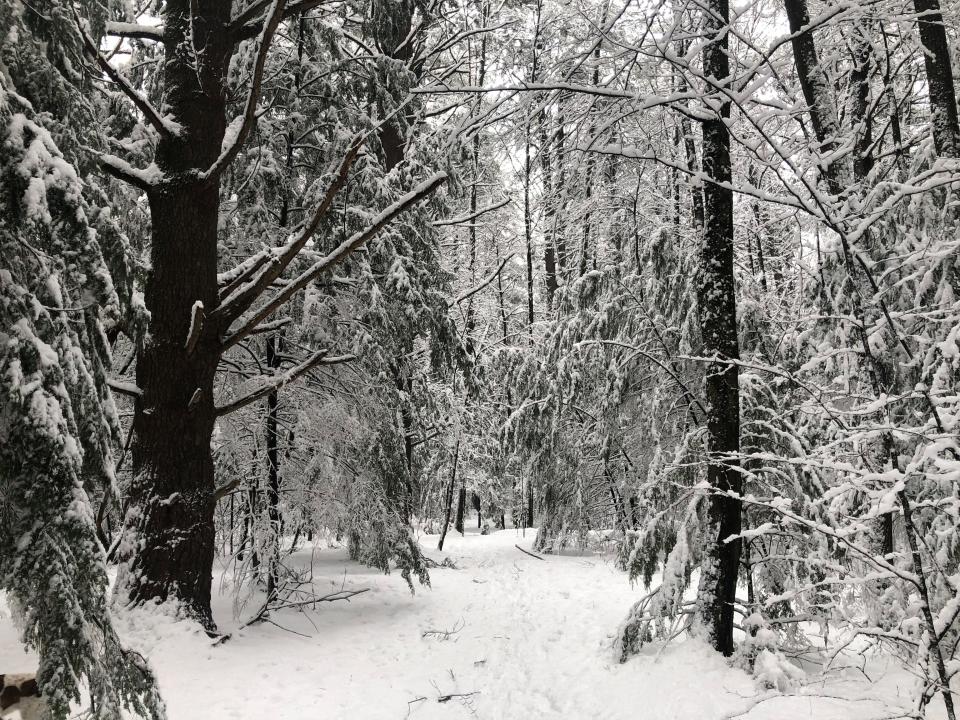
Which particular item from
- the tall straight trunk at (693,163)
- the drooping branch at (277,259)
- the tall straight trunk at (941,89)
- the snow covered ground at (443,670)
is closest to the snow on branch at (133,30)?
the drooping branch at (277,259)

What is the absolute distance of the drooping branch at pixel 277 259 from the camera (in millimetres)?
3629

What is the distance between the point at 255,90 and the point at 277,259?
109 cm

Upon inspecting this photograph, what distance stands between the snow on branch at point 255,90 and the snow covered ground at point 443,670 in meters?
3.46

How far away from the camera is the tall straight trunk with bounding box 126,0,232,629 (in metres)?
4.70

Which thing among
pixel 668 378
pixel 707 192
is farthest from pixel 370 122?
pixel 668 378

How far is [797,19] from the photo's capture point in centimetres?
502

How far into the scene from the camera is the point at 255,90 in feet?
12.6

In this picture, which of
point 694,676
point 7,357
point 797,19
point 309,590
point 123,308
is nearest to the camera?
point 7,357

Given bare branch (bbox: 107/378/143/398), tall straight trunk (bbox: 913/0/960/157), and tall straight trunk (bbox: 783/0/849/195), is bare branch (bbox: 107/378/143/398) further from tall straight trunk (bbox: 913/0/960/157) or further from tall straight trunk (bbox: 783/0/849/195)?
tall straight trunk (bbox: 913/0/960/157)

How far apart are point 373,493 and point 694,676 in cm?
400

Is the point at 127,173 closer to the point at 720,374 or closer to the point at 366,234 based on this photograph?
the point at 366,234

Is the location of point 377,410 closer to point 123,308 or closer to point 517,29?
point 123,308

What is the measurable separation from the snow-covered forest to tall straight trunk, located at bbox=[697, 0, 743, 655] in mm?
34

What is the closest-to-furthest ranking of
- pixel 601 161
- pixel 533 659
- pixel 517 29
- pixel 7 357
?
1. pixel 7 357
2. pixel 601 161
3. pixel 533 659
4. pixel 517 29
